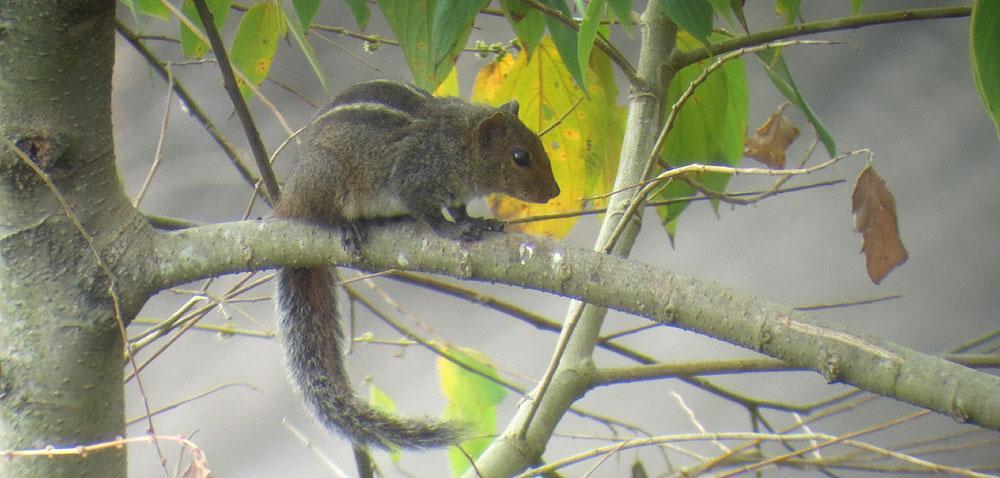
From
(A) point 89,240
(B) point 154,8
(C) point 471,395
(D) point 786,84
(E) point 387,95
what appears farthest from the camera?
(C) point 471,395

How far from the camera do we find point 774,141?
120 cm

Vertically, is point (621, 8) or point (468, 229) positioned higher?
point (621, 8)

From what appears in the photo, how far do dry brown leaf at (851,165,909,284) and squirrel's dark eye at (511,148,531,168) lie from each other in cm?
53

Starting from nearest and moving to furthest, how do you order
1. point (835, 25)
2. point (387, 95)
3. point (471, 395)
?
1. point (835, 25)
2. point (387, 95)
3. point (471, 395)

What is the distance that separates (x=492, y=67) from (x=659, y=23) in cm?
30

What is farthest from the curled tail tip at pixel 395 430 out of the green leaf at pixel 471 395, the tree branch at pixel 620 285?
the green leaf at pixel 471 395

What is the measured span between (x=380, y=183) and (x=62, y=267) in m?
0.44

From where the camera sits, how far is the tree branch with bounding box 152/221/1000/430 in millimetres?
577

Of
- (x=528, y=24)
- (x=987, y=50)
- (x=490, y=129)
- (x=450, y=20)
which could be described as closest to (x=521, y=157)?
Answer: (x=490, y=129)

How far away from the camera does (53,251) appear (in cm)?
82

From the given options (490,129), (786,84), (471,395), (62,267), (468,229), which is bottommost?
(471,395)

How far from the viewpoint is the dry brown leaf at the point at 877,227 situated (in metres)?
0.82

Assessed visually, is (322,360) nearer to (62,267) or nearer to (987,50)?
(62,267)

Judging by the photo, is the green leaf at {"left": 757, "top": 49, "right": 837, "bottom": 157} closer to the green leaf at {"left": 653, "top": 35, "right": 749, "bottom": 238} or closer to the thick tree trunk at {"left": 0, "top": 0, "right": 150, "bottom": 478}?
the green leaf at {"left": 653, "top": 35, "right": 749, "bottom": 238}
